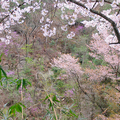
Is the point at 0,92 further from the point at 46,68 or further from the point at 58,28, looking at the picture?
the point at 58,28

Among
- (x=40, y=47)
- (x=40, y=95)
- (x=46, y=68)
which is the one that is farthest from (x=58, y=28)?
(x=40, y=95)

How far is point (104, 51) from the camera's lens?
11.7ft

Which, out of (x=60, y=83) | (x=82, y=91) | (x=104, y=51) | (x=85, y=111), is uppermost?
(x=104, y=51)

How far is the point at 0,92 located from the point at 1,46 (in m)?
2.63

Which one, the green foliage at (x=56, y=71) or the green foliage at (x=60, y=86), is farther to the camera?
the green foliage at (x=56, y=71)

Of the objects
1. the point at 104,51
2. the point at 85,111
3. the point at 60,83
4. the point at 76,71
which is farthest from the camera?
the point at 60,83

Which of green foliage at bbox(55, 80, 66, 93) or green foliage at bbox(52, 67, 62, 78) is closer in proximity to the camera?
green foliage at bbox(55, 80, 66, 93)

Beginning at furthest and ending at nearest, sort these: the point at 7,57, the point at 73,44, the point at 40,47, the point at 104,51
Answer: the point at 73,44, the point at 40,47, the point at 7,57, the point at 104,51

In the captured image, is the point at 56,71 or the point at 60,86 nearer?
the point at 60,86

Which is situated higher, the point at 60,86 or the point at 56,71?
the point at 56,71

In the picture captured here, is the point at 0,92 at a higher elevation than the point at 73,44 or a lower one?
lower

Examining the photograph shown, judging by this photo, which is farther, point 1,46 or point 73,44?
point 73,44

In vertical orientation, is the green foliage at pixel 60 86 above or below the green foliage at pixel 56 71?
below

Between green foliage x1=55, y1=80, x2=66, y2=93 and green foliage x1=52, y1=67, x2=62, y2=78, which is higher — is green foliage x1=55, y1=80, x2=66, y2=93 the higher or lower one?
the lower one
